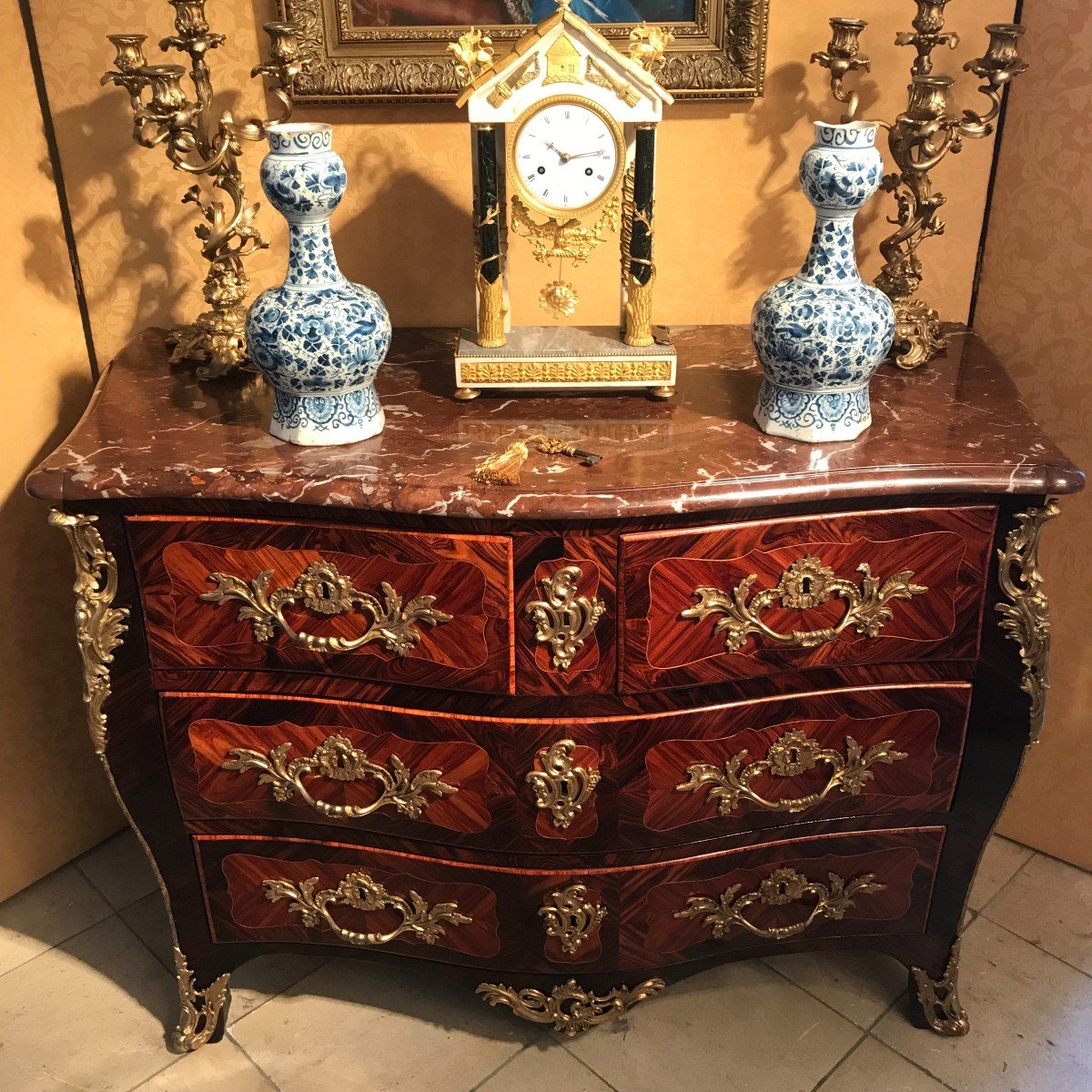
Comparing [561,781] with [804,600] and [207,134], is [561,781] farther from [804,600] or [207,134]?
[207,134]

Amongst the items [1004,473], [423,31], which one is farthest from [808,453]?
[423,31]

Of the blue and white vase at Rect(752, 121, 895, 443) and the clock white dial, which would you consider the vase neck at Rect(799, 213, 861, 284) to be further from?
the clock white dial

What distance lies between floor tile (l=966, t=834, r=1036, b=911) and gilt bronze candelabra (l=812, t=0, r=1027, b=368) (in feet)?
3.59

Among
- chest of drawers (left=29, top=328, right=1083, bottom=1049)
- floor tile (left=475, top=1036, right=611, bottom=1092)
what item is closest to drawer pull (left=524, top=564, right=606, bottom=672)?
chest of drawers (left=29, top=328, right=1083, bottom=1049)

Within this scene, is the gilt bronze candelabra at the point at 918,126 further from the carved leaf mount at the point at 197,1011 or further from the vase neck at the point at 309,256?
the carved leaf mount at the point at 197,1011

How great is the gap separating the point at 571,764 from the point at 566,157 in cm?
89

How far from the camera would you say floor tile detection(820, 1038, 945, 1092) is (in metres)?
1.80

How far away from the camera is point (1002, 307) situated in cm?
195

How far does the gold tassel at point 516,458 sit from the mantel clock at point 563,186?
0.18 meters

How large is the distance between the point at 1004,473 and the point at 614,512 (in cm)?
52

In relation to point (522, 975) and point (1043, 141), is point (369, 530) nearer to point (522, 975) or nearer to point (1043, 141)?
point (522, 975)

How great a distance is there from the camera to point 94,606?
151 cm

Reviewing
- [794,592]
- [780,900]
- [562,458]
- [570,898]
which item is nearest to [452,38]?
[562,458]

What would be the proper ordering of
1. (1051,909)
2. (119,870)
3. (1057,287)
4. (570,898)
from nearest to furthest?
(570,898), (1057,287), (1051,909), (119,870)
